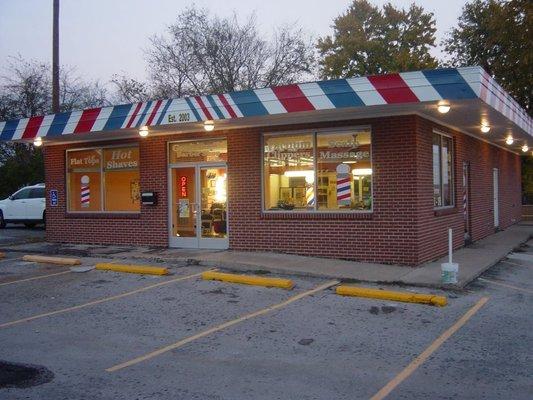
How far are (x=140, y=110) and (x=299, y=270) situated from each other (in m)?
5.44

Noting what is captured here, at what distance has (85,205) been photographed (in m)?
17.1

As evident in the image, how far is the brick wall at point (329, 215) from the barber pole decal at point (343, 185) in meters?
0.37

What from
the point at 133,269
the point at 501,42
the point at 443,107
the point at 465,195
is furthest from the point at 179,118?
the point at 501,42

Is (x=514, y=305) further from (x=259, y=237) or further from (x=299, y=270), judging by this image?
(x=259, y=237)

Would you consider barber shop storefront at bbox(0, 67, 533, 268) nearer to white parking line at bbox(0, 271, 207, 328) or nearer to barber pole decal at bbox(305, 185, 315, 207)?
barber pole decal at bbox(305, 185, 315, 207)

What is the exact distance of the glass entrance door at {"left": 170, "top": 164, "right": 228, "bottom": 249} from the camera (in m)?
15.0

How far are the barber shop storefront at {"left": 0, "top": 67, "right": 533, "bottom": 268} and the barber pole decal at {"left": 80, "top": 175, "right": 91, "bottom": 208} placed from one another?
4 centimetres

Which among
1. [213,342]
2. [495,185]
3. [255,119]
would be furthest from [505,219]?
[213,342]

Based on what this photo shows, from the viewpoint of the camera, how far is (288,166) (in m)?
13.9

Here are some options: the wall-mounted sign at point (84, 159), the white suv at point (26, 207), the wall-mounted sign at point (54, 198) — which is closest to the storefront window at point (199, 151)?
the wall-mounted sign at point (84, 159)

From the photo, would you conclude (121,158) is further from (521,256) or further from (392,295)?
(521,256)

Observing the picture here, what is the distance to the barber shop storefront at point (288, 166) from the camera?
39.4 feet

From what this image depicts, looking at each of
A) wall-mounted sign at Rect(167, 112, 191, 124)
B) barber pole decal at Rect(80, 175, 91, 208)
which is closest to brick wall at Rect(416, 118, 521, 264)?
wall-mounted sign at Rect(167, 112, 191, 124)

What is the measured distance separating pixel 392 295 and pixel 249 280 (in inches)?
102
